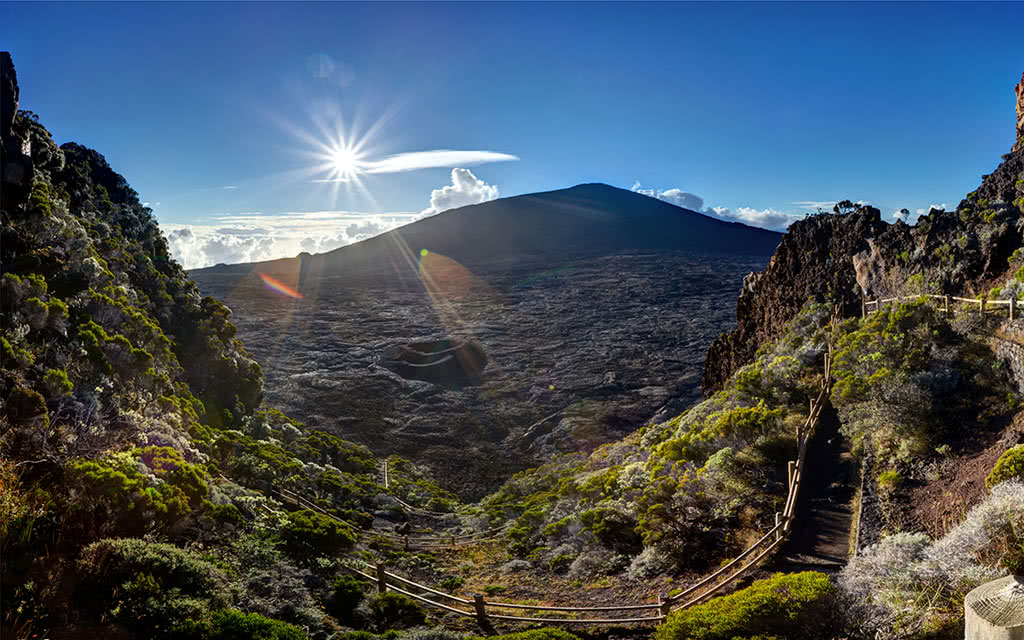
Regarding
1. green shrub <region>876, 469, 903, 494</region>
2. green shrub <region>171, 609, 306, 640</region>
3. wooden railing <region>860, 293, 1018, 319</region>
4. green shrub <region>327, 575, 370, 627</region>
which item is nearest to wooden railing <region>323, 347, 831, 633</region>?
green shrub <region>327, 575, 370, 627</region>

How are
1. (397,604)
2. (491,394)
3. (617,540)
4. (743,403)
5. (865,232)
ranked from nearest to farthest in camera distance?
1. (397,604)
2. (617,540)
3. (743,403)
4. (865,232)
5. (491,394)

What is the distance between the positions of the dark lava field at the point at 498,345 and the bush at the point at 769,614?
1099 inches

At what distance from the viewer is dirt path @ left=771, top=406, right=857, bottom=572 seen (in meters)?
10.5

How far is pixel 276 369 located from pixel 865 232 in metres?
49.4

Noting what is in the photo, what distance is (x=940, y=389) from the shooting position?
13.7 m

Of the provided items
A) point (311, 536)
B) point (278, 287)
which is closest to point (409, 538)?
point (311, 536)

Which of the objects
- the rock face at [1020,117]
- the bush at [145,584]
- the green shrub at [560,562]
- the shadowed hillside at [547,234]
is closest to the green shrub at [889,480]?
the green shrub at [560,562]

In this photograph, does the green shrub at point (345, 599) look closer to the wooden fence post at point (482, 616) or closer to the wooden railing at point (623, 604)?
the wooden railing at point (623, 604)

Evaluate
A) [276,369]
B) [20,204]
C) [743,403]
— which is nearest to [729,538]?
[743,403]

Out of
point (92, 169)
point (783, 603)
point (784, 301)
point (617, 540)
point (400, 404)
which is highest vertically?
point (92, 169)

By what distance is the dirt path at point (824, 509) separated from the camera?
34.6 feet

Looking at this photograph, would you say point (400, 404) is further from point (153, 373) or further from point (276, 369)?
point (153, 373)

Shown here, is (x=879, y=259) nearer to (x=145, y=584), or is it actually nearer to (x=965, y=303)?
(x=965, y=303)

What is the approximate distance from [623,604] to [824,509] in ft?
16.2
